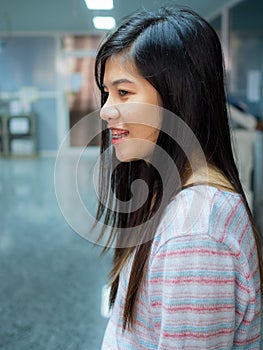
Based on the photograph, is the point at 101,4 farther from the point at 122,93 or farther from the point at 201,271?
the point at 201,271

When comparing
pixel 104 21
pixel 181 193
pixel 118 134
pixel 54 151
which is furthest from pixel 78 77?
pixel 181 193

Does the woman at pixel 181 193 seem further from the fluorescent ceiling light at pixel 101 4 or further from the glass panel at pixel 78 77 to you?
the glass panel at pixel 78 77

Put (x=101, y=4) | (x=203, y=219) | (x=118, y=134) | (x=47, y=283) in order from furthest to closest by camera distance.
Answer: (x=47, y=283), (x=101, y=4), (x=118, y=134), (x=203, y=219)

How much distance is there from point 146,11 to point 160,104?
163 millimetres

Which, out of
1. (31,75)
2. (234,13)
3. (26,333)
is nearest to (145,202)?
(26,333)

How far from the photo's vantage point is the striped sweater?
0.45 meters

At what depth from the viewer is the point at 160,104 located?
1.70ft

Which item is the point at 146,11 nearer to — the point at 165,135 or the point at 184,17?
the point at 184,17

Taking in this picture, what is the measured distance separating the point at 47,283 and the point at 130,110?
158 centimetres

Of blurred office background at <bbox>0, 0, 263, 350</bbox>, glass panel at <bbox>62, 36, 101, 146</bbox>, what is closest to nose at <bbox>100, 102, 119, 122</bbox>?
blurred office background at <bbox>0, 0, 263, 350</bbox>

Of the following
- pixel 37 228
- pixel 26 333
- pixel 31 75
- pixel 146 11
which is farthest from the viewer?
pixel 31 75

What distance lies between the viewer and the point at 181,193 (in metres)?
0.49

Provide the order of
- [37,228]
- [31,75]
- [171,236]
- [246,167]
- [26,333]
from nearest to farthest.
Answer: [171,236] → [26,333] → [246,167] → [37,228] → [31,75]

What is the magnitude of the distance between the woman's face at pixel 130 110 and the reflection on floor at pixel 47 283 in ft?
3.38
